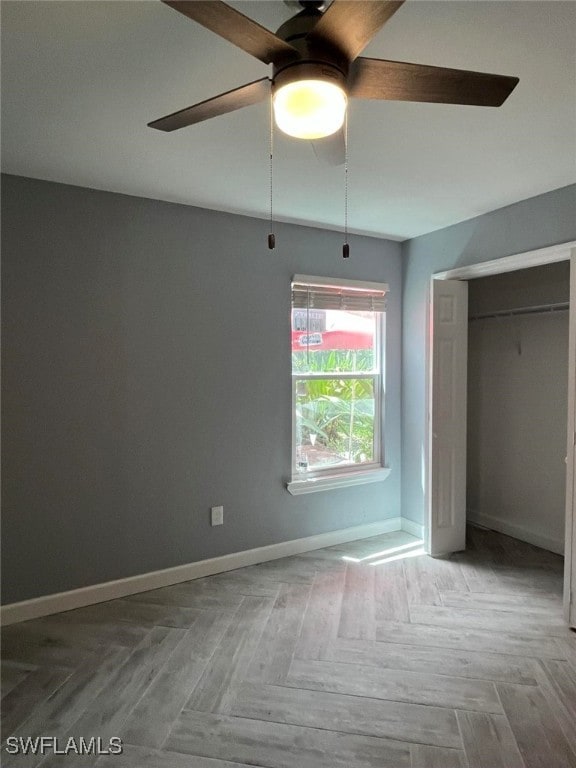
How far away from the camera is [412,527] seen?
382 cm

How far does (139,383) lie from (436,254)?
2.40m

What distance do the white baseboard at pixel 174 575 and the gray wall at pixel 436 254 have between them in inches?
24.4

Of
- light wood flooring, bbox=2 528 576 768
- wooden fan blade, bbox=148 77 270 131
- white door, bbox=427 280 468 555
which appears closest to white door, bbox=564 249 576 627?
light wood flooring, bbox=2 528 576 768

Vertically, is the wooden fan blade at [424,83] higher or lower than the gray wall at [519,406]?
higher

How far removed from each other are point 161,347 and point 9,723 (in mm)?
1940

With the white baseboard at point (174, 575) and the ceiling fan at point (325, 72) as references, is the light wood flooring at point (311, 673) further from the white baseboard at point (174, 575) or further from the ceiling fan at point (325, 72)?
the ceiling fan at point (325, 72)

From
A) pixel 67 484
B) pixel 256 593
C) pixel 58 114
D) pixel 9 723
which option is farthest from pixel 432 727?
pixel 58 114

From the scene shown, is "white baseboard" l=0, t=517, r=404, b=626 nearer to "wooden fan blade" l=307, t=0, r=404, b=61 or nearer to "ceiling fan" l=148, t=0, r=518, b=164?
"ceiling fan" l=148, t=0, r=518, b=164

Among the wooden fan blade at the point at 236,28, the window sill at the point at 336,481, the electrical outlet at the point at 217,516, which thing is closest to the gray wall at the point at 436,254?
the window sill at the point at 336,481

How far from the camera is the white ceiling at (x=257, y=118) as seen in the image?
1.37m

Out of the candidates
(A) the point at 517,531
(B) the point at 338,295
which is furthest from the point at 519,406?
(B) the point at 338,295

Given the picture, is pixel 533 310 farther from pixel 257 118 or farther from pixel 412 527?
pixel 257 118

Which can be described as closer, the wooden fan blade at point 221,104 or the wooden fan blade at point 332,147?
the wooden fan blade at point 221,104

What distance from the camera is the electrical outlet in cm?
311
